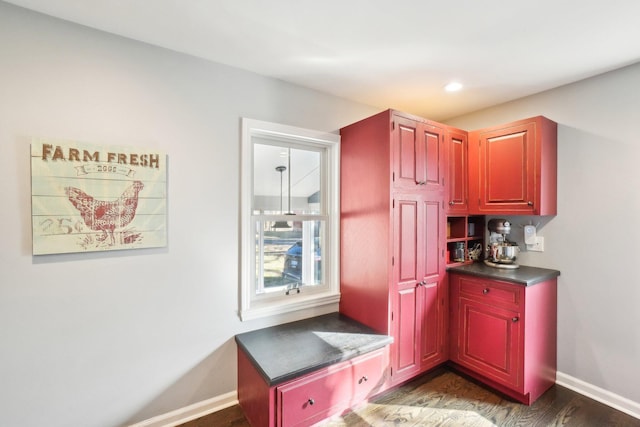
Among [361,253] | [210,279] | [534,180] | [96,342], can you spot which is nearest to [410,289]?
[361,253]

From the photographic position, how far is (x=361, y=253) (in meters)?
2.29

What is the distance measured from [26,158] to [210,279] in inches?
46.2

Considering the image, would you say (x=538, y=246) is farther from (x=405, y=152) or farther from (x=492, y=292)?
(x=405, y=152)

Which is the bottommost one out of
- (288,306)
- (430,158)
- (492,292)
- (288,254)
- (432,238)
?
(288,306)

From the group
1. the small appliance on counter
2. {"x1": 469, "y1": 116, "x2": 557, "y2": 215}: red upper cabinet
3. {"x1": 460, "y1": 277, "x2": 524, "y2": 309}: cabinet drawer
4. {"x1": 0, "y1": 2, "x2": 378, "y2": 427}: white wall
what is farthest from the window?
the small appliance on counter

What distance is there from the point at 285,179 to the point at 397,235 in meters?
1.03

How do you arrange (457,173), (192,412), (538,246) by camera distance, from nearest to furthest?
1. (192,412)
2. (538,246)
3. (457,173)

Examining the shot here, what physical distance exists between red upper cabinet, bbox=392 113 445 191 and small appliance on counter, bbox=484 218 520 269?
71cm

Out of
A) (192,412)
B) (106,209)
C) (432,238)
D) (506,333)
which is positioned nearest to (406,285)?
(432,238)

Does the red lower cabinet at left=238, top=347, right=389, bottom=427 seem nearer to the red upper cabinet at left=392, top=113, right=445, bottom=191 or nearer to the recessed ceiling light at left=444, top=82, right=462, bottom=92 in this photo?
the red upper cabinet at left=392, top=113, right=445, bottom=191

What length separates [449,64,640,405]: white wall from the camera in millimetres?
1957

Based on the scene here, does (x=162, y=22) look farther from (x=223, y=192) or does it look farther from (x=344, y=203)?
(x=344, y=203)

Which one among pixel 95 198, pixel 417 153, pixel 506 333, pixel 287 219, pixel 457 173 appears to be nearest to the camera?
pixel 95 198

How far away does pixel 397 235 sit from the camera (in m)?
2.08
